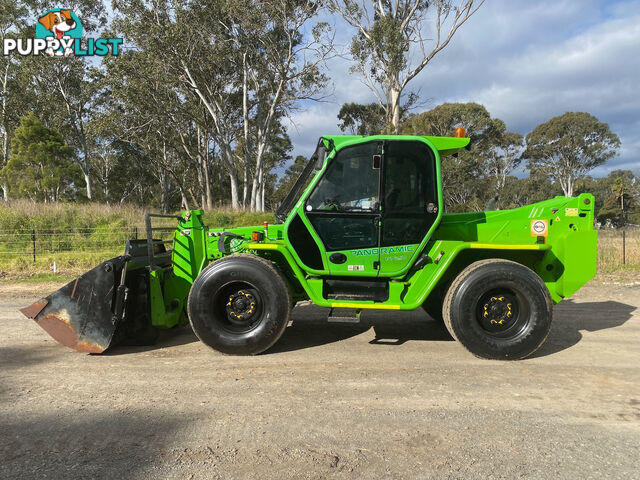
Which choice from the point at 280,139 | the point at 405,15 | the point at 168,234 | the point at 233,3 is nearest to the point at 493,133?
the point at 405,15

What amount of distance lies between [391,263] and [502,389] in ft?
5.12

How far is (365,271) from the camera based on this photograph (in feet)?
14.2

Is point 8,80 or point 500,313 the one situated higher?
point 8,80

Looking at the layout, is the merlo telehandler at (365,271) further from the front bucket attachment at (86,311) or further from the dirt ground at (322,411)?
the dirt ground at (322,411)

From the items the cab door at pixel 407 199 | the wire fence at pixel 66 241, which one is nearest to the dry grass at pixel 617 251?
the cab door at pixel 407 199

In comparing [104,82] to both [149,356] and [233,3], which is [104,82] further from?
[149,356]

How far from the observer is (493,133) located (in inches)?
1296

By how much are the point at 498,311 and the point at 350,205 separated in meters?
→ 1.93

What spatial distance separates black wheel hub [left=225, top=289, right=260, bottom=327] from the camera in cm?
430

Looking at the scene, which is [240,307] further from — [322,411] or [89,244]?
[89,244]

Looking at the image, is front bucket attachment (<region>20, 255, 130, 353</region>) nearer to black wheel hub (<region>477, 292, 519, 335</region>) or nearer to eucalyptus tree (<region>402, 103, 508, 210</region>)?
black wheel hub (<region>477, 292, 519, 335</region>)

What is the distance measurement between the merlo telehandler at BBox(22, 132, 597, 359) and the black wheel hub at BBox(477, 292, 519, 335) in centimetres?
1

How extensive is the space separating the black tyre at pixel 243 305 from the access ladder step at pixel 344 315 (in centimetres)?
52

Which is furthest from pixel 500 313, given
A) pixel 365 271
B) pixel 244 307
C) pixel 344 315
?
pixel 244 307
